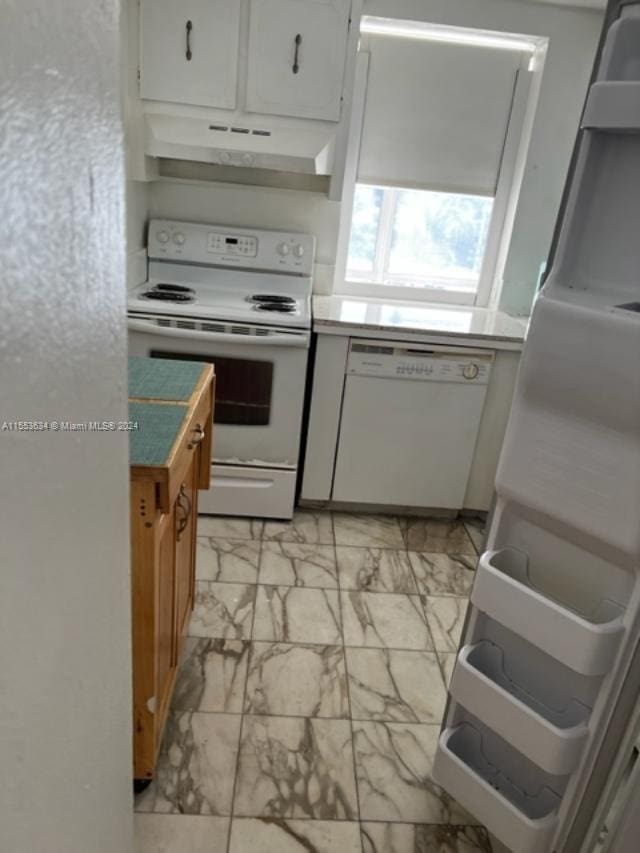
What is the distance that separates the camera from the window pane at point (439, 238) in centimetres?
315

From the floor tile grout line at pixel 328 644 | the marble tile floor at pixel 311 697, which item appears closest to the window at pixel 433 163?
the marble tile floor at pixel 311 697

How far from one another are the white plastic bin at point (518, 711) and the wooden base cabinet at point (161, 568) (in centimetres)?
69

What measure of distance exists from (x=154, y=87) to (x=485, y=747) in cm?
261

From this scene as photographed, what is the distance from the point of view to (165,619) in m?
1.49

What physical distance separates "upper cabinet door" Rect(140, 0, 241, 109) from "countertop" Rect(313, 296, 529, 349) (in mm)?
972

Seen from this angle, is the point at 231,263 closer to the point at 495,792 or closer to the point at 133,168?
the point at 133,168

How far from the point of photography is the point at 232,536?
2.68 m

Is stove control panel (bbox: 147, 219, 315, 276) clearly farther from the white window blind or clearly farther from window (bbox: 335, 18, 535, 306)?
the white window blind

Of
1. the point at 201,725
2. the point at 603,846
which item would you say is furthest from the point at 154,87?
the point at 603,846

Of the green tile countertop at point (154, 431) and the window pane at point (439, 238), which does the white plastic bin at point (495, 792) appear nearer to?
the green tile countertop at point (154, 431)

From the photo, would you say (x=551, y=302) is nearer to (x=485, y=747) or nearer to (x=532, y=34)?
(x=485, y=747)

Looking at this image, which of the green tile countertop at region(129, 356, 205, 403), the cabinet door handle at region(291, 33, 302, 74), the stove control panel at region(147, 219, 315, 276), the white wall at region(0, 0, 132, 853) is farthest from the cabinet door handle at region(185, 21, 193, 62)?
the white wall at region(0, 0, 132, 853)

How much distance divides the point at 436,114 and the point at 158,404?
2292 mm

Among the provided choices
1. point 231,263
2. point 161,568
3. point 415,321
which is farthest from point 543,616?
point 231,263
